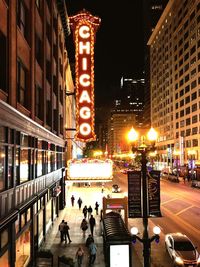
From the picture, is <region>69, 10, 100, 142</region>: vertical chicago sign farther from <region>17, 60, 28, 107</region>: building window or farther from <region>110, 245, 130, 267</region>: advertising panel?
<region>110, 245, 130, 267</region>: advertising panel

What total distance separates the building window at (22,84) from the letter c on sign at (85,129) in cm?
1254

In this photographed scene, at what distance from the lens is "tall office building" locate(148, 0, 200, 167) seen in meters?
96.8

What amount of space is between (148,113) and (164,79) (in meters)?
55.8

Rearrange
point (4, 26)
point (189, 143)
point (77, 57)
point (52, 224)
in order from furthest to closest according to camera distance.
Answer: point (189, 143)
point (77, 57)
point (52, 224)
point (4, 26)

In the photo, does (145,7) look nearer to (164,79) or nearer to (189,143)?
(164,79)

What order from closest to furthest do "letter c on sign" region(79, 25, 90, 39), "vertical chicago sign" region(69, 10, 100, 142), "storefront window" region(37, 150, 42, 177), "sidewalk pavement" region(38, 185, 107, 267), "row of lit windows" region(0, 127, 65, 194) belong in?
"row of lit windows" region(0, 127, 65, 194) < "sidewalk pavement" region(38, 185, 107, 267) < "storefront window" region(37, 150, 42, 177) < "vertical chicago sign" region(69, 10, 100, 142) < "letter c on sign" region(79, 25, 90, 39)

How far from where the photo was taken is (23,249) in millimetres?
18344

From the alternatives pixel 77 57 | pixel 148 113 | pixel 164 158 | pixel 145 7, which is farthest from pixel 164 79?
pixel 77 57

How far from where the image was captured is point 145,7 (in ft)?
649

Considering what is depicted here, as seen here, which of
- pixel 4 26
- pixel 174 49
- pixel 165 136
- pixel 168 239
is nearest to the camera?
pixel 4 26

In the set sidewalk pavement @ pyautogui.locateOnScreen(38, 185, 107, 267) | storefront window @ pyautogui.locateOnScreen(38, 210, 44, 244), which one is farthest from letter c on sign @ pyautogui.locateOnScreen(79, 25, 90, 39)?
sidewalk pavement @ pyautogui.locateOnScreen(38, 185, 107, 267)

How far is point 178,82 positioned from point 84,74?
289ft

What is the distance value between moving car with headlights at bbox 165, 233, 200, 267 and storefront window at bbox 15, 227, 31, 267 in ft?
28.0

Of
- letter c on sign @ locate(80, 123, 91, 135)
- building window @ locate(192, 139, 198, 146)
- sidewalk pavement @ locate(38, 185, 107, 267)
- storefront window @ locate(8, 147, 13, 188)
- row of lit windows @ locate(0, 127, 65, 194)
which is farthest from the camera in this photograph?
building window @ locate(192, 139, 198, 146)
